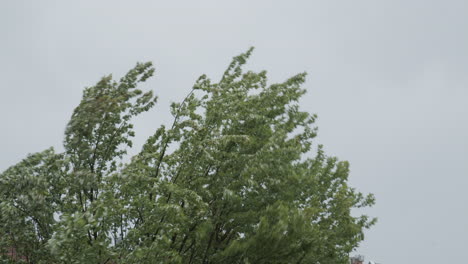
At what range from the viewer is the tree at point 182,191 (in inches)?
312

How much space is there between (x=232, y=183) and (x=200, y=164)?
2.75 feet

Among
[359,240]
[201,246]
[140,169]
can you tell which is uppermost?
[359,240]

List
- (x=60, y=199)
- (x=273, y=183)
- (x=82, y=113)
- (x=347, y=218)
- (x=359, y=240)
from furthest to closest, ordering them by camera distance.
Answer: (x=359, y=240)
(x=347, y=218)
(x=60, y=199)
(x=273, y=183)
(x=82, y=113)

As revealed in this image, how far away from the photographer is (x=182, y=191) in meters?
8.20

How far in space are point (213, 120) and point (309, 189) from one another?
7.69 feet

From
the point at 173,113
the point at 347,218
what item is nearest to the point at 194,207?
the point at 173,113

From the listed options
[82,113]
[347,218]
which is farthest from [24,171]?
[347,218]

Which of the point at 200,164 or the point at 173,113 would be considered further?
the point at 173,113

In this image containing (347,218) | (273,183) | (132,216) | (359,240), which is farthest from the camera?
(359,240)

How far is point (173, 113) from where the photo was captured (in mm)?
10219

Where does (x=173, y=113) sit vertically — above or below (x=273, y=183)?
above

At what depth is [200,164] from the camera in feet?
30.4

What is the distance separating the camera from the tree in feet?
26.0

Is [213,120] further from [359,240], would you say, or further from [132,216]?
[359,240]
